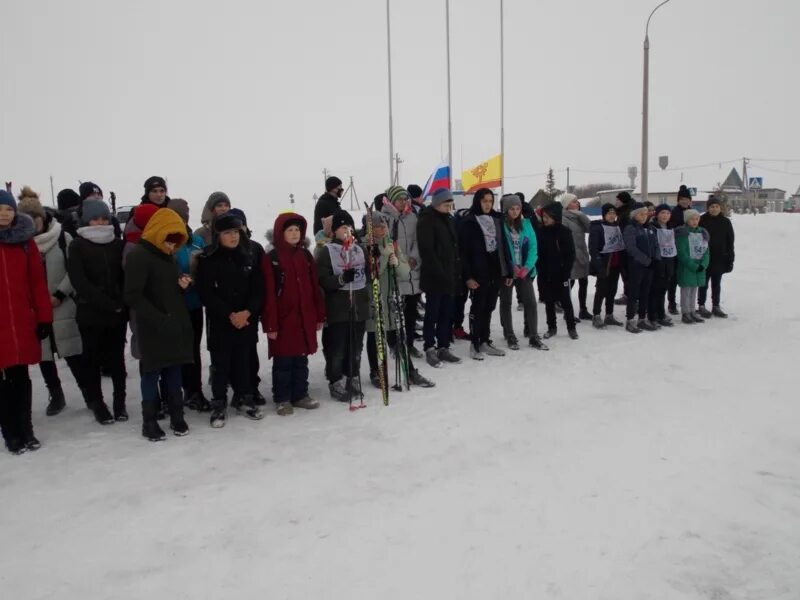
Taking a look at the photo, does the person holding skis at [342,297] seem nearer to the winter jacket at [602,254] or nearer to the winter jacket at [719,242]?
the winter jacket at [602,254]

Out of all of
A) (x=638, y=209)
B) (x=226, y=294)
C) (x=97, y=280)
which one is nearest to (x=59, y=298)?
(x=97, y=280)

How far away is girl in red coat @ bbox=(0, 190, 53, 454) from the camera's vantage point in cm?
458

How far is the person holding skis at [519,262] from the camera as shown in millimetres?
7707

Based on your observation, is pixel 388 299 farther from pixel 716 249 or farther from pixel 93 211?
pixel 716 249

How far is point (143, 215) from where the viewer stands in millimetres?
5227

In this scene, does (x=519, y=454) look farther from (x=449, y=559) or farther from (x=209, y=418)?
(x=209, y=418)

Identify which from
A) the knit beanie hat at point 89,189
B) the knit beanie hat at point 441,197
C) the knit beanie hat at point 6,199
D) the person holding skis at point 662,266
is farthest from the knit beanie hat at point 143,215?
the person holding skis at point 662,266

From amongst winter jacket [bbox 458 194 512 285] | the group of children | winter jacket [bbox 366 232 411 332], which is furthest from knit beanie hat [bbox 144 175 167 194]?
winter jacket [bbox 458 194 512 285]

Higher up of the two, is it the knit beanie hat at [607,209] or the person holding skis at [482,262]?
the knit beanie hat at [607,209]

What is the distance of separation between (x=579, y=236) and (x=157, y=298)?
743 cm

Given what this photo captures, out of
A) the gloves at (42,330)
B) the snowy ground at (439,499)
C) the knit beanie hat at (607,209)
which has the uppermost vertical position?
the knit beanie hat at (607,209)

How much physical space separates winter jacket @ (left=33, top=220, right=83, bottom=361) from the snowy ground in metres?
0.73

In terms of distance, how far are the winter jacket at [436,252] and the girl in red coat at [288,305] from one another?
1.77m

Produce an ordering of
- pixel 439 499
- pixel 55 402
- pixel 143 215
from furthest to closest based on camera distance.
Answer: pixel 55 402 → pixel 143 215 → pixel 439 499
